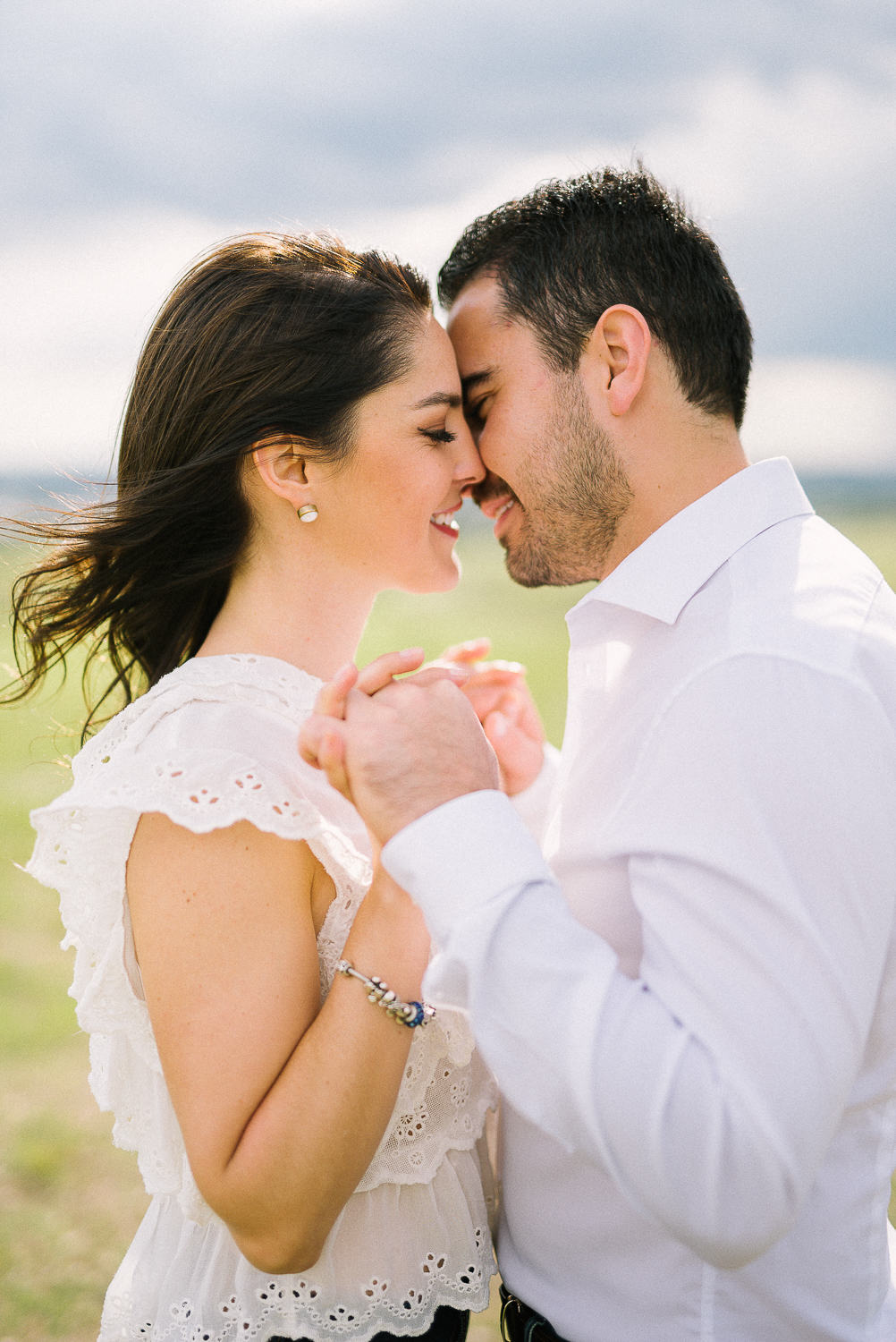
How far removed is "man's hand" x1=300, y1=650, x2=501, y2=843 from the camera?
1572 millimetres

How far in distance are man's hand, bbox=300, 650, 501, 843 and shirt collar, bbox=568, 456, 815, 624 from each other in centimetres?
45

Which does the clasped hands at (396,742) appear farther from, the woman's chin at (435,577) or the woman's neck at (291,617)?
the woman's chin at (435,577)

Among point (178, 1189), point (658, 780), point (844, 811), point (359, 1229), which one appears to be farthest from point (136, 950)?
point (844, 811)

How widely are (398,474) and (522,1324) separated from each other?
68.5 inches

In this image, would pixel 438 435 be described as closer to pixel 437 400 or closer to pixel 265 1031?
pixel 437 400

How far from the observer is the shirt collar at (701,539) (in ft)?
6.28

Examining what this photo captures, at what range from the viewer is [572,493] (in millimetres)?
2453

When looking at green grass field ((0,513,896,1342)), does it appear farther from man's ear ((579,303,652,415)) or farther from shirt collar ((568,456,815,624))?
man's ear ((579,303,652,415))

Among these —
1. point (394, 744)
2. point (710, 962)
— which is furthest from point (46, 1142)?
point (710, 962)

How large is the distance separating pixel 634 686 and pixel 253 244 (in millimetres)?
1330

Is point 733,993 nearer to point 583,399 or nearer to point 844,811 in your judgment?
point 844,811

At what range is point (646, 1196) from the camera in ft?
4.32

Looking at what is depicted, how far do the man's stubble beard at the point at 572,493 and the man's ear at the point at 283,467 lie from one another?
556 mm

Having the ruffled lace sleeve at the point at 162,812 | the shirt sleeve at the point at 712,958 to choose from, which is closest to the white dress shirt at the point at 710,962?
the shirt sleeve at the point at 712,958
